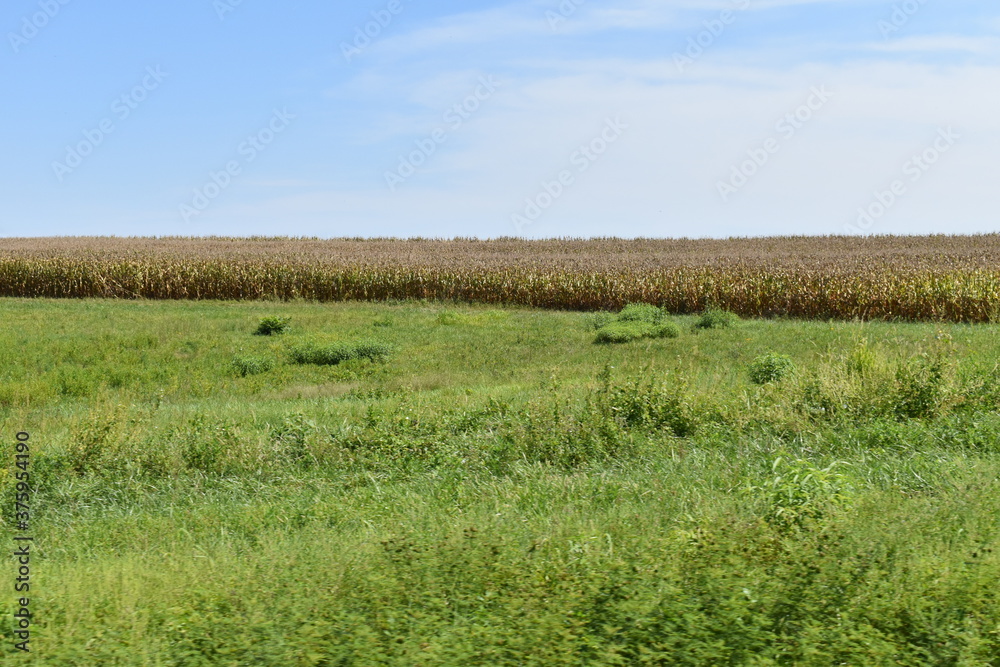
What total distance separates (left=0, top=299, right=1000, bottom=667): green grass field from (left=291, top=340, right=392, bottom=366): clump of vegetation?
2357mm

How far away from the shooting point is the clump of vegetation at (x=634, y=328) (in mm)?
19594

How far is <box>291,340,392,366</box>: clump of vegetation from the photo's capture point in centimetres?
1786

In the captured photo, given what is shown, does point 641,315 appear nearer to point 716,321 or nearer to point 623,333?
point 716,321

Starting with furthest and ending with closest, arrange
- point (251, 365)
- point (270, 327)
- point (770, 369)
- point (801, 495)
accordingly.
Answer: point (270, 327) < point (251, 365) < point (770, 369) < point (801, 495)

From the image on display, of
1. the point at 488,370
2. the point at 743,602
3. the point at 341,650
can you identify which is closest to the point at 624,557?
the point at 743,602

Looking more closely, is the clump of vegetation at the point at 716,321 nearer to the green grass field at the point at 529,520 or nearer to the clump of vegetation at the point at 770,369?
the green grass field at the point at 529,520

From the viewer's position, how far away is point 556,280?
30.3 metres

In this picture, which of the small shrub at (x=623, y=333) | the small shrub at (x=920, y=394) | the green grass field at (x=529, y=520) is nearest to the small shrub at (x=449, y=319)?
the small shrub at (x=623, y=333)

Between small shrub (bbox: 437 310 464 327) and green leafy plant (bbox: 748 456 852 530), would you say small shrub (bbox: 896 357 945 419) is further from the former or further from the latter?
small shrub (bbox: 437 310 464 327)

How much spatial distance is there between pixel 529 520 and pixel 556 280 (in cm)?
2399

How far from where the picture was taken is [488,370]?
55.0 feet

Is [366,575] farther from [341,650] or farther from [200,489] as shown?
[200,489]

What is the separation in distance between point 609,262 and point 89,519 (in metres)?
26.6

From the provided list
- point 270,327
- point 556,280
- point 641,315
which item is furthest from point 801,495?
point 556,280
